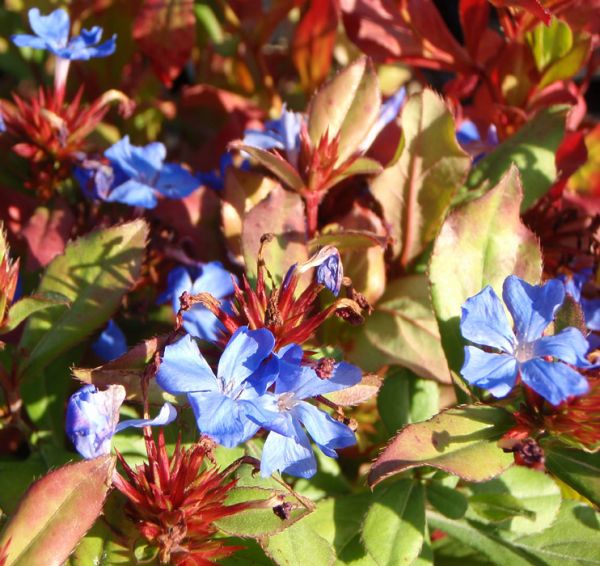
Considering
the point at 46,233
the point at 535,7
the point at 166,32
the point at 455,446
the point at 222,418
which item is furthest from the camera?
the point at 166,32

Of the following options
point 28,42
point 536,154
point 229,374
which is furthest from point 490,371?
point 28,42

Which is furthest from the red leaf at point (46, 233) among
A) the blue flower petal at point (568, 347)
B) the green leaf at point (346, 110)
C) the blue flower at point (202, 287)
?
the blue flower petal at point (568, 347)

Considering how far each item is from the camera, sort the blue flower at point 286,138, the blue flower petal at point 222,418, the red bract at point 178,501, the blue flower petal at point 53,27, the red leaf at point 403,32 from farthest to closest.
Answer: the red leaf at point 403,32, the blue flower petal at point 53,27, the blue flower at point 286,138, the red bract at point 178,501, the blue flower petal at point 222,418

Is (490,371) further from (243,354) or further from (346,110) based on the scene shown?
(346,110)

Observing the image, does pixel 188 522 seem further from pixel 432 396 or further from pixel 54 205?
pixel 54 205

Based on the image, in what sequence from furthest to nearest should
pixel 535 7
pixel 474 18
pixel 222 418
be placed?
pixel 474 18 → pixel 535 7 → pixel 222 418

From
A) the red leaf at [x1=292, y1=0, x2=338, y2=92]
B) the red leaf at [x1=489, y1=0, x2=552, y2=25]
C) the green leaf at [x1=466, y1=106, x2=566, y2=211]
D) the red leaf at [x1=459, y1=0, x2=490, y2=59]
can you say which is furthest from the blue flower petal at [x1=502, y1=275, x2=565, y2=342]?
the red leaf at [x1=292, y1=0, x2=338, y2=92]

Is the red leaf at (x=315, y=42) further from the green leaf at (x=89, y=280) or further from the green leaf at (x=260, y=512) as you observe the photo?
the green leaf at (x=260, y=512)
